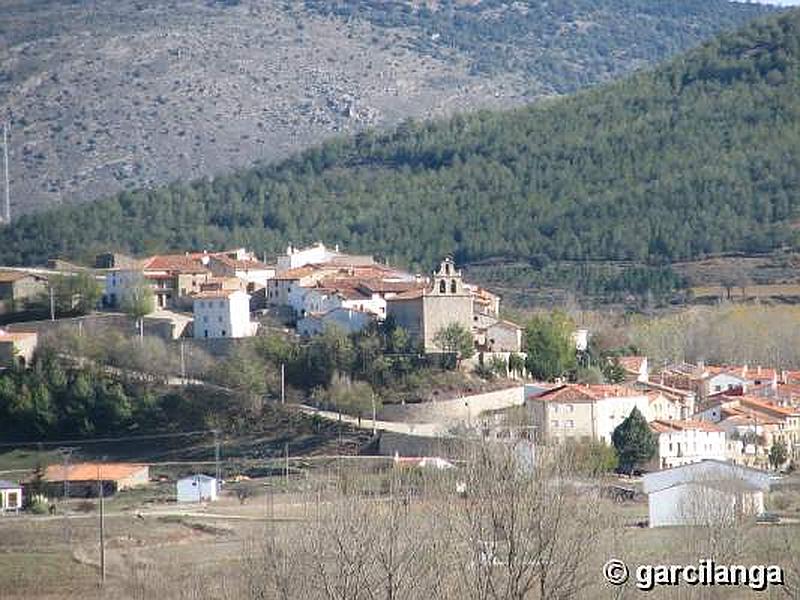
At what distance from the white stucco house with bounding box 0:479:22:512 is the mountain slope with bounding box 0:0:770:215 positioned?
3235 inches

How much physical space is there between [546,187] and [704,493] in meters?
59.9

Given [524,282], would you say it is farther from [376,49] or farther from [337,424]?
[376,49]

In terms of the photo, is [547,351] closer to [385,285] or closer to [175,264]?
[385,285]

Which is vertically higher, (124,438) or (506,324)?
(506,324)

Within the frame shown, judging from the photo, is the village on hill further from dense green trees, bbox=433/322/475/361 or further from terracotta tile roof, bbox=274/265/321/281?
terracotta tile roof, bbox=274/265/321/281

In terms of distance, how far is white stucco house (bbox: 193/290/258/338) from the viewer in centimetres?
5847

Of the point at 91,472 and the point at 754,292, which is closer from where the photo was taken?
the point at 91,472

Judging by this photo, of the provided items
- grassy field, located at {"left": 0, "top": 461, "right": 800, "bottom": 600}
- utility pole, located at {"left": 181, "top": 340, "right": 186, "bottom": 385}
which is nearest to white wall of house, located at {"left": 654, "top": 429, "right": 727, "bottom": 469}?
grassy field, located at {"left": 0, "top": 461, "right": 800, "bottom": 600}

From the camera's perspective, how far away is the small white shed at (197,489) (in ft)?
157

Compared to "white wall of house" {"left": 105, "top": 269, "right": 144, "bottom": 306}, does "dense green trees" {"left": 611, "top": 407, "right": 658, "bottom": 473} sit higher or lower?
lower

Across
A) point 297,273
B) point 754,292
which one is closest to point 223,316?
point 297,273

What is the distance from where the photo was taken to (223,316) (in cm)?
5859

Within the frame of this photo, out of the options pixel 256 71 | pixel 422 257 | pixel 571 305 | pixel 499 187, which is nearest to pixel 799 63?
pixel 499 187

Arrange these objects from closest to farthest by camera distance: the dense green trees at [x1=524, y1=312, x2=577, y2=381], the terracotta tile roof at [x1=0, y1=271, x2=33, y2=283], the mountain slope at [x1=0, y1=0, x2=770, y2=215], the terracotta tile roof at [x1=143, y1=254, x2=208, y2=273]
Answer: the dense green trees at [x1=524, y1=312, x2=577, y2=381]
the terracotta tile roof at [x1=143, y1=254, x2=208, y2=273]
the terracotta tile roof at [x1=0, y1=271, x2=33, y2=283]
the mountain slope at [x1=0, y1=0, x2=770, y2=215]
